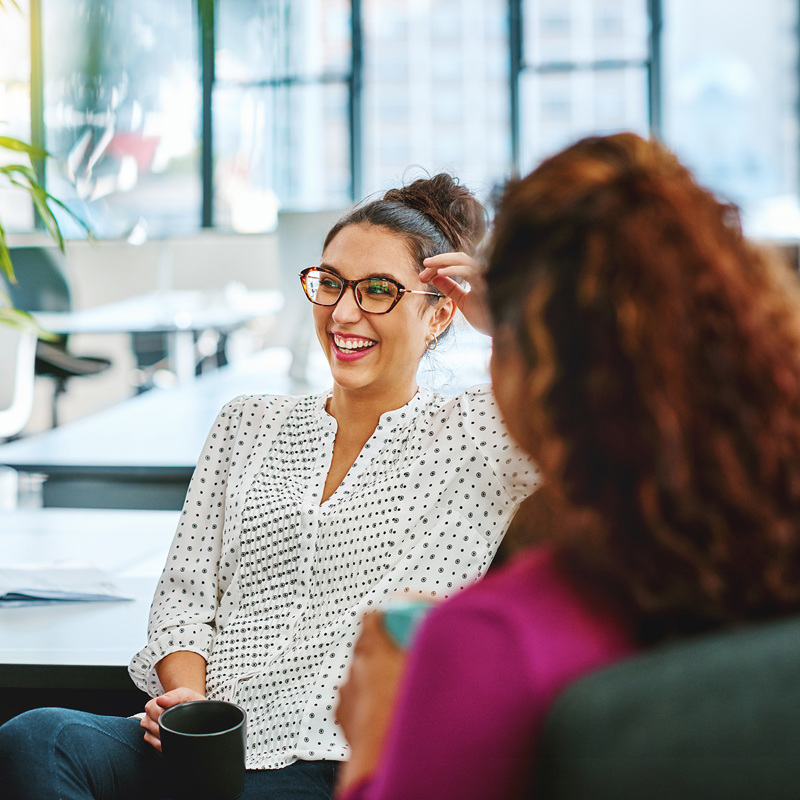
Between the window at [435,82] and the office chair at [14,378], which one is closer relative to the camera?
the office chair at [14,378]

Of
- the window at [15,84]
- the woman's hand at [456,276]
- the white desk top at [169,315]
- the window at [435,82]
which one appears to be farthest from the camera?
the window at [15,84]

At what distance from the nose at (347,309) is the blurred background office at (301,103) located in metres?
Answer: 5.48

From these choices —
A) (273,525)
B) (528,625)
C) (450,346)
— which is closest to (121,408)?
(450,346)

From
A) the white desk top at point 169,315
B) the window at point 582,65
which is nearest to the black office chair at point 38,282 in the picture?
the white desk top at point 169,315

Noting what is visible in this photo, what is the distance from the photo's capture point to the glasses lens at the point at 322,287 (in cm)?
145

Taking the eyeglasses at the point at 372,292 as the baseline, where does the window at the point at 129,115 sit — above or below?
above

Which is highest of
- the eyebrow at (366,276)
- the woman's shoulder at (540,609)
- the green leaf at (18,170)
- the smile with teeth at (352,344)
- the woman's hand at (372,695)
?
the green leaf at (18,170)

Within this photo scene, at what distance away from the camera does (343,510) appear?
132 cm

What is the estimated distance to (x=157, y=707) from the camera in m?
1.16

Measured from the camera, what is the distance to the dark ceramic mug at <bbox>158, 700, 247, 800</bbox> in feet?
2.94

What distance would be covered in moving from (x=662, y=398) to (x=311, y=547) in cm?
86

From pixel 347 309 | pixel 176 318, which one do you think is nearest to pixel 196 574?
pixel 347 309

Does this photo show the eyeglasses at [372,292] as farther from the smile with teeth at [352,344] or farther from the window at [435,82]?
the window at [435,82]

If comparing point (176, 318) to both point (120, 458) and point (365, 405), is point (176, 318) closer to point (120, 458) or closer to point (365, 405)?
point (120, 458)
